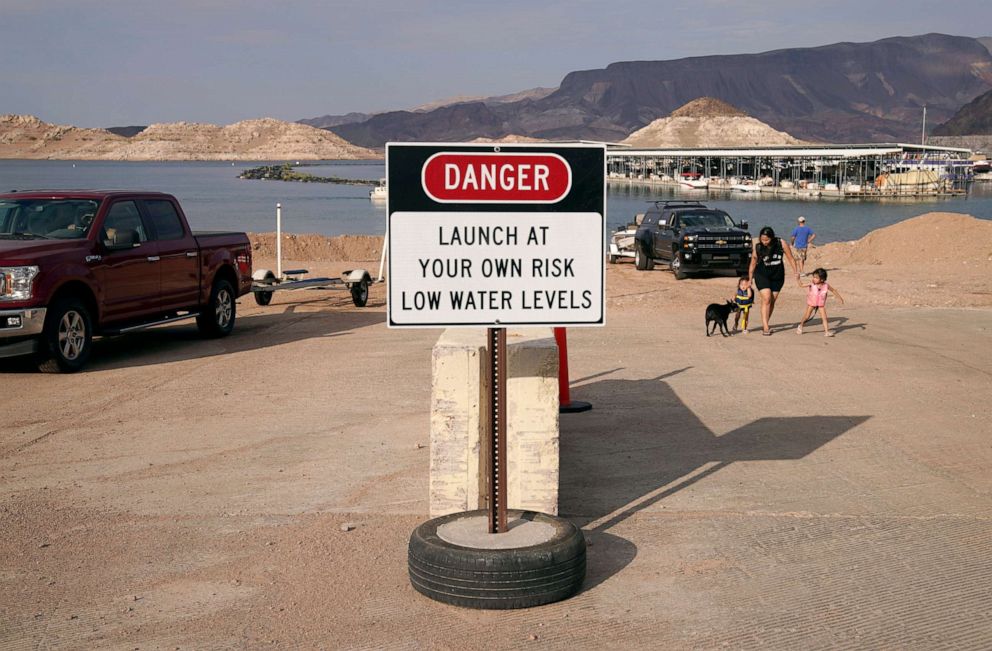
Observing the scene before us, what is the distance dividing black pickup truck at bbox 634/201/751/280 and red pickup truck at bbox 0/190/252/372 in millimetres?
14087

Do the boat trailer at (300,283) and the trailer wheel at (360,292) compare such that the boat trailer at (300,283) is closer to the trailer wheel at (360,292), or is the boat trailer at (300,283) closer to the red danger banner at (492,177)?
the trailer wheel at (360,292)

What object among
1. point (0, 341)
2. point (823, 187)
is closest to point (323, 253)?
point (0, 341)

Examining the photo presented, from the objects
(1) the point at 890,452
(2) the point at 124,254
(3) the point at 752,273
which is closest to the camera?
(1) the point at 890,452

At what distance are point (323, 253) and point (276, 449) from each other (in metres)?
28.4

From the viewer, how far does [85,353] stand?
1281cm

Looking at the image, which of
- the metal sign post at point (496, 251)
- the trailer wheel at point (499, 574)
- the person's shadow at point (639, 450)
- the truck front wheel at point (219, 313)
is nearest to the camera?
the trailer wheel at point (499, 574)

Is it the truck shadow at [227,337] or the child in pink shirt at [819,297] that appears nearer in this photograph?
the truck shadow at [227,337]

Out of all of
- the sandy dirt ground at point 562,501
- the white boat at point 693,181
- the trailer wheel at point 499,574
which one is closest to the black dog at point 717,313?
the sandy dirt ground at point 562,501

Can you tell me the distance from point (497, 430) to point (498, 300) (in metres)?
0.68

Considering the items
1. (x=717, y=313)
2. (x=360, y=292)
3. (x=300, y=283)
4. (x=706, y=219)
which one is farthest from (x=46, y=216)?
(x=706, y=219)

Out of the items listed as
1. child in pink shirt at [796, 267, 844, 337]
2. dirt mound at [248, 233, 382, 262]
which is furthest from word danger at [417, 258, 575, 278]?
dirt mound at [248, 233, 382, 262]

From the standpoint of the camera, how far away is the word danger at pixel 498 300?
5715 mm

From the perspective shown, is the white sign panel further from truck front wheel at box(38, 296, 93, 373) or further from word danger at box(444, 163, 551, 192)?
truck front wheel at box(38, 296, 93, 373)

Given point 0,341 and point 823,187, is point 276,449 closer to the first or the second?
point 0,341
